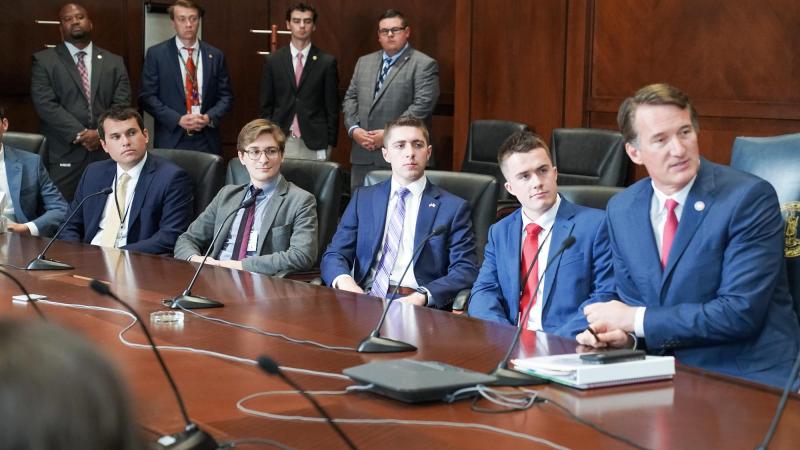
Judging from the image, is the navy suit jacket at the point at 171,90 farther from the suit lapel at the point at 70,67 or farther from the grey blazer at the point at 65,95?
the suit lapel at the point at 70,67

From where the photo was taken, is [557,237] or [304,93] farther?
[304,93]

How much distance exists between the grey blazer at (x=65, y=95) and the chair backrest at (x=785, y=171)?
200 inches

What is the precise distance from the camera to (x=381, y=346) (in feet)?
8.11

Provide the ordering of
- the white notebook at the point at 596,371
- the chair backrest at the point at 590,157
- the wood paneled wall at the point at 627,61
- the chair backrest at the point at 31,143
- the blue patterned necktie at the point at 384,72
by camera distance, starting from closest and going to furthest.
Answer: the white notebook at the point at 596,371 < the chair backrest at the point at 31,143 < the chair backrest at the point at 590,157 < the wood paneled wall at the point at 627,61 < the blue patterned necktie at the point at 384,72

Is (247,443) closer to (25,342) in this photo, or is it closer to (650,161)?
(25,342)

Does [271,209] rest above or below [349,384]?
above

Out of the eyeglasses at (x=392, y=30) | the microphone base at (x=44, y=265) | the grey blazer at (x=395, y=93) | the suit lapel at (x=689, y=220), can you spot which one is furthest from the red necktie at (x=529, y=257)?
the eyeglasses at (x=392, y=30)

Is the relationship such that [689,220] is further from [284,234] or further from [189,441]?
[284,234]

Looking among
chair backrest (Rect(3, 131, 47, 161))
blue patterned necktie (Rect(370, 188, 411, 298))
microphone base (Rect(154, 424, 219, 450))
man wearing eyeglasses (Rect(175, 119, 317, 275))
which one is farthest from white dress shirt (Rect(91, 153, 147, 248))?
microphone base (Rect(154, 424, 219, 450))

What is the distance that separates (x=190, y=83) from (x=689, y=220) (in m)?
5.14

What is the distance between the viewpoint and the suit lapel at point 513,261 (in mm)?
3318

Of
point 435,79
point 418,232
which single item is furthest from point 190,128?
point 418,232

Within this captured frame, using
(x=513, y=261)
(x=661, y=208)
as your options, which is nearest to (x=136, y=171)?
(x=513, y=261)

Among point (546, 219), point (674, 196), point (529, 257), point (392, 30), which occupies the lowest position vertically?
point (529, 257)
